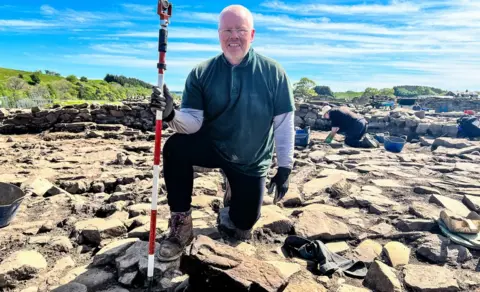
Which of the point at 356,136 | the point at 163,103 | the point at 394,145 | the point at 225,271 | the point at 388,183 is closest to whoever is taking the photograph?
the point at 225,271

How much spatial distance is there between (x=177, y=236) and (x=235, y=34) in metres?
1.76

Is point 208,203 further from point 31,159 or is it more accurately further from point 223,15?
point 31,159

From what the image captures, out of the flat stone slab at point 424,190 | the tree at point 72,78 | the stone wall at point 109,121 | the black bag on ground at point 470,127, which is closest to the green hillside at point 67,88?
the tree at point 72,78

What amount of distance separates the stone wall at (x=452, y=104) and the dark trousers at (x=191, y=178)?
1257 inches

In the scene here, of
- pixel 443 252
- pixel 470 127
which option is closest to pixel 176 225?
pixel 443 252

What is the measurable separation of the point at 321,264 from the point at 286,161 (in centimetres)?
95

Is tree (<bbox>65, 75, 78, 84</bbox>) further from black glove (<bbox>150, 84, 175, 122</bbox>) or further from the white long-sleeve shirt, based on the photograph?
black glove (<bbox>150, 84, 175, 122</bbox>)

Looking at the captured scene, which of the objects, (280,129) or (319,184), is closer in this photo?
(280,129)

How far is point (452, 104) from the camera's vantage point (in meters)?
30.1

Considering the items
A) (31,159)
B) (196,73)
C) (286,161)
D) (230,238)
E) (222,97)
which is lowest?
(31,159)

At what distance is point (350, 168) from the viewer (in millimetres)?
6434

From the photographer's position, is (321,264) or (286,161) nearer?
(321,264)

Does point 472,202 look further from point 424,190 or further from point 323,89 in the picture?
point 323,89

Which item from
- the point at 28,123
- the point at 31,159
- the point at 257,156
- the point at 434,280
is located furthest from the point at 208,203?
the point at 28,123
